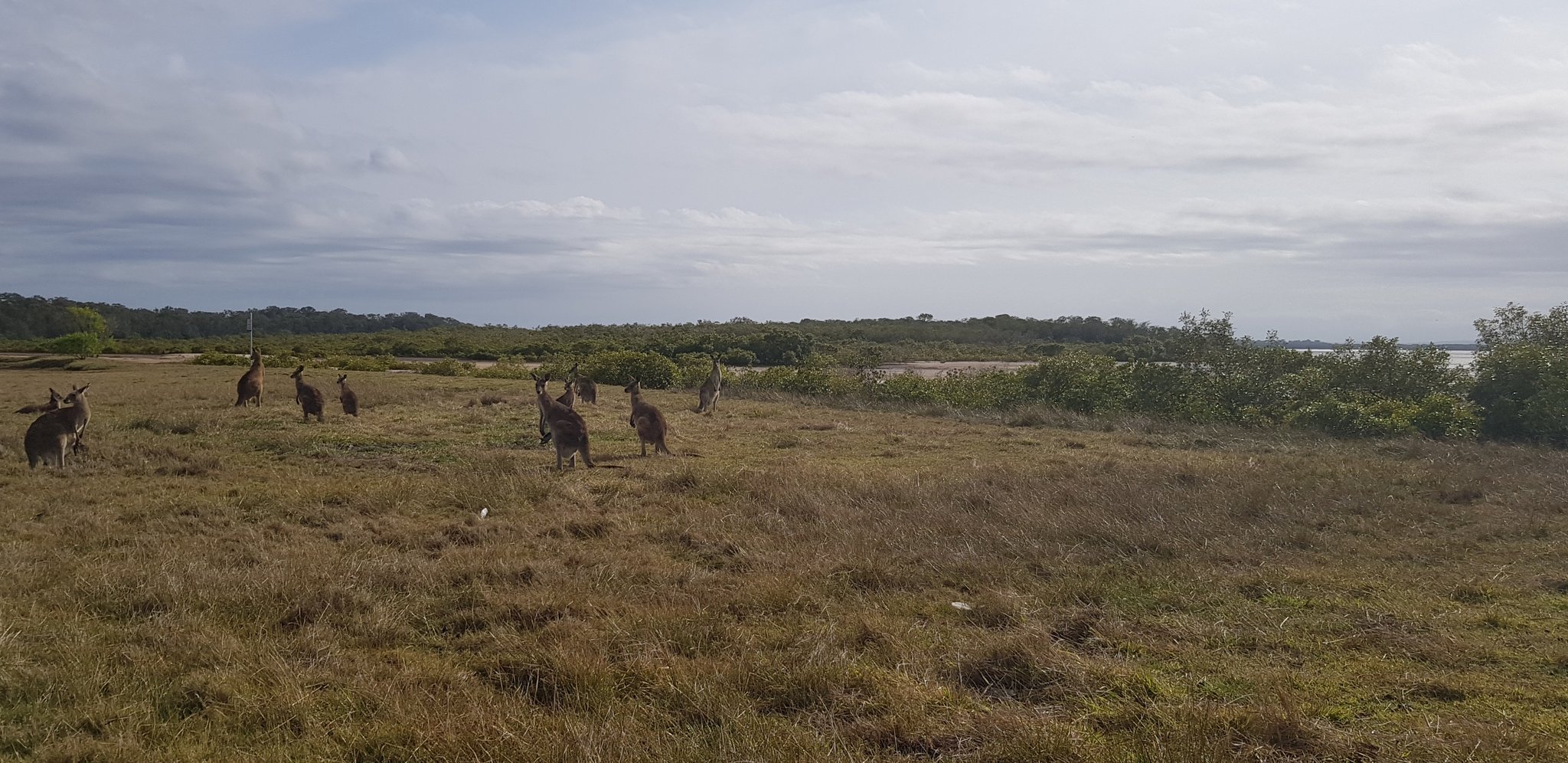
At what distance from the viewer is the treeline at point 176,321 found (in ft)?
265

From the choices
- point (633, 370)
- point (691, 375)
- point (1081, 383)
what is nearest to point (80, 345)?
point (633, 370)

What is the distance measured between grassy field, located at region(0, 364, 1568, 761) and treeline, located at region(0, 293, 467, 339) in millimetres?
61421

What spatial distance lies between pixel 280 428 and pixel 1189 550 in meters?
16.3

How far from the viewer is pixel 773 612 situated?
6.91 m

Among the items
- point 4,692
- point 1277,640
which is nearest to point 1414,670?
point 1277,640

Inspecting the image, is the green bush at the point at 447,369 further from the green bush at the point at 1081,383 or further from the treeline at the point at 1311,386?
the green bush at the point at 1081,383

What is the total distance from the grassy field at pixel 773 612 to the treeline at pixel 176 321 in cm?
6142

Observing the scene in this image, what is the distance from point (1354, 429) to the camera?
67.3ft

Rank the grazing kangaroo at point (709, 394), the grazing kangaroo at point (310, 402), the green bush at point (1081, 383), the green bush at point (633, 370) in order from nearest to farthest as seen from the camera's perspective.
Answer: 1. the grazing kangaroo at point (310, 402)
2. the grazing kangaroo at point (709, 394)
3. the green bush at point (1081, 383)
4. the green bush at point (633, 370)

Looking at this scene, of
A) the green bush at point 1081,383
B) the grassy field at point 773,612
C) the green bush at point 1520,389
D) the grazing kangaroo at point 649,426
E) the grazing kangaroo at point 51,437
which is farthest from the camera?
the green bush at point 1081,383

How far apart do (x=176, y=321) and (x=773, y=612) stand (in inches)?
4792

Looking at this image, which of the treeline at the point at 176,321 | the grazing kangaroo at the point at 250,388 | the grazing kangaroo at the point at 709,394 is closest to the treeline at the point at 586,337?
the treeline at the point at 176,321

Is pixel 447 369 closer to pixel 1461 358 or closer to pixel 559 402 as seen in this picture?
pixel 559 402

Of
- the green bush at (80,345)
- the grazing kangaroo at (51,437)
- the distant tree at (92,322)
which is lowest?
the grazing kangaroo at (51,437)
